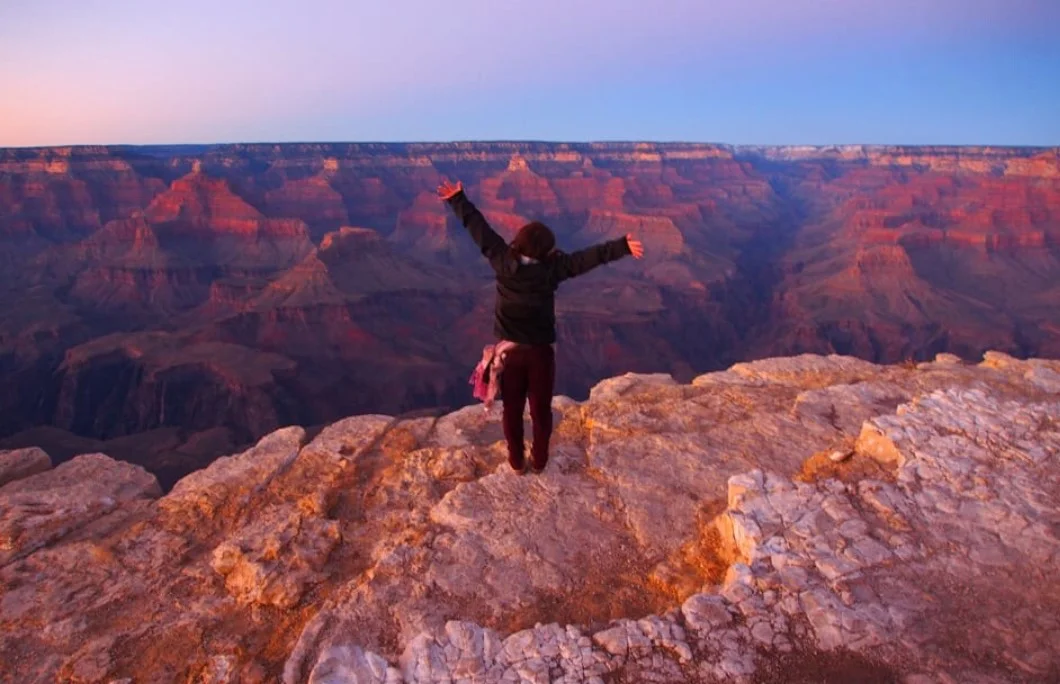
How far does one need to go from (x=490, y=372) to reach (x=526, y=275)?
0.90 m

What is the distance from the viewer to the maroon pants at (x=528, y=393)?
457cm

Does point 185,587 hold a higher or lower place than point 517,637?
lower

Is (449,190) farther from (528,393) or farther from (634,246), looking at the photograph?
(528,393)

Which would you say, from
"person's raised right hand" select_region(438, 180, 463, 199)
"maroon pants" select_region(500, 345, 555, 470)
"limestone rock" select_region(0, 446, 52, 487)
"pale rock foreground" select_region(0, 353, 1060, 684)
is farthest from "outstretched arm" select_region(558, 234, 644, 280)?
"limestone rock" select_region(0, 446, 52, 487)

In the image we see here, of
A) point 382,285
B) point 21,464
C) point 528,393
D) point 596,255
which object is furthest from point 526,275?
point 382,285

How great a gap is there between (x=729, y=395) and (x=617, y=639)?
4655 mm

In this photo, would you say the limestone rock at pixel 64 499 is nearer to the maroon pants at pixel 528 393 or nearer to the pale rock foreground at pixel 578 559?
the pale rock foreground at pixel 578 559

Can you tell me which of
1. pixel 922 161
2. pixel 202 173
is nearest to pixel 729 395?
pixel 202 173

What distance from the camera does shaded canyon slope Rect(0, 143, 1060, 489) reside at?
40.8 meters

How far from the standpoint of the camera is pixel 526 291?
4301 mm

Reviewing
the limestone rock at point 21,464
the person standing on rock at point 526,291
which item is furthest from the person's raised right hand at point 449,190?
the limestone rock at point 21,464

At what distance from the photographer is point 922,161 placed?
13038 cm

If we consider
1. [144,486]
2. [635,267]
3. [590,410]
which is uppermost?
[590,410]

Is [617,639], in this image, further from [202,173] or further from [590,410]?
[202,173]
